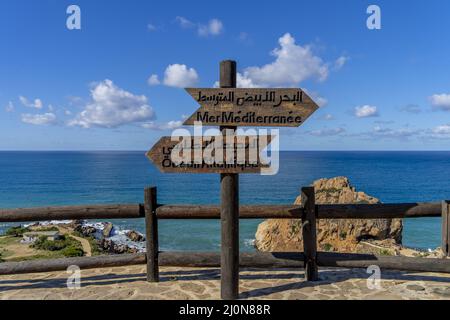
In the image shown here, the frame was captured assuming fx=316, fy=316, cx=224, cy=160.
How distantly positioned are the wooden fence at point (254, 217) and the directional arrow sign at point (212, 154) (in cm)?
98

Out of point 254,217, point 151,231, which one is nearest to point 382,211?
point 254,217

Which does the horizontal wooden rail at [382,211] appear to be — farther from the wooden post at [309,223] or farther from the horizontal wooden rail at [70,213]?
the horizontal wooden rail at [70,213]

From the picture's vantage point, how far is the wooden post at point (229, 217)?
459 cm

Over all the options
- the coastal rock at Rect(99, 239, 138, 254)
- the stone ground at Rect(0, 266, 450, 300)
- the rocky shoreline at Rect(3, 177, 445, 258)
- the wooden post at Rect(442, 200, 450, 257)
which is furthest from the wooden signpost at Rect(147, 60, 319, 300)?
the coastal rock at Rect(99, 239, 138, 254)

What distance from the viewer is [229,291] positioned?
4781 mm

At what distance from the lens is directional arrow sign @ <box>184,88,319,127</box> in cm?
448

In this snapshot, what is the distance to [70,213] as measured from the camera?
530 centimetres

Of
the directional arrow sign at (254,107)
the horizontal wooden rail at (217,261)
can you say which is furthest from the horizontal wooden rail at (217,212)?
the directional arrow sign at (254,107)

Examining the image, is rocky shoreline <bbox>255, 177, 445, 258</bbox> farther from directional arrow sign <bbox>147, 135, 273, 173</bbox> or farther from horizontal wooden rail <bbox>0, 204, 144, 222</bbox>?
directional arrow sign <bbox>147, 135, 273, 173</bbox>

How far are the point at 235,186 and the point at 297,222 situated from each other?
61.6 feet

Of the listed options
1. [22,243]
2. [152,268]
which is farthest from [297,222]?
[22,243]

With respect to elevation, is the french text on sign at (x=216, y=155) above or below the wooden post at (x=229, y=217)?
above

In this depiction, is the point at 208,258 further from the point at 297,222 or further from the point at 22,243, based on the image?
the point at 22,243
